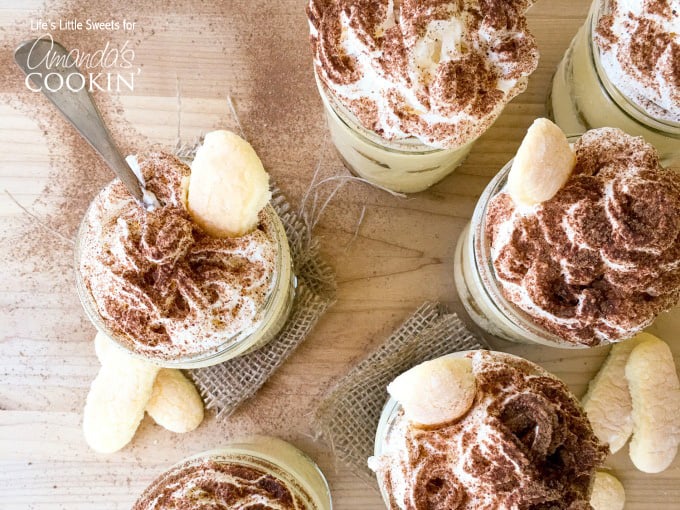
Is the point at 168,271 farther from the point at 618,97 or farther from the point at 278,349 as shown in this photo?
the point at 618,97

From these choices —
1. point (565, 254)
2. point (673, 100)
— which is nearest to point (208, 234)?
point (565, 254)

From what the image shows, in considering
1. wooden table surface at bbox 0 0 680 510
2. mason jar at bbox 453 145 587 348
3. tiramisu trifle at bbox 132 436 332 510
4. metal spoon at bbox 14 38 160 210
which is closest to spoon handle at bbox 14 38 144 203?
metal spoon at bbox 14 38 160 210

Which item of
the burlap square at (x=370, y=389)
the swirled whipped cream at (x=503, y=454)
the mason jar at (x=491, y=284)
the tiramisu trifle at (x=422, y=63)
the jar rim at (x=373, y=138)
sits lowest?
the burlap square at (x=370, y=389)

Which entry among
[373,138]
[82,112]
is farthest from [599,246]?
[82,112]

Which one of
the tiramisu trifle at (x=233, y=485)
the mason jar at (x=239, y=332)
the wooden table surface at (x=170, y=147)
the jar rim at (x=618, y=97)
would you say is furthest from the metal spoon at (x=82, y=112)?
the jar rim at (x=618, y=97)

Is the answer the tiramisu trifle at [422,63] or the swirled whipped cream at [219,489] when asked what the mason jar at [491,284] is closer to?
the tiramisu trifle at [422,63]

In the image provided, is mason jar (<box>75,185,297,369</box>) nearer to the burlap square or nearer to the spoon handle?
the spoon handle
